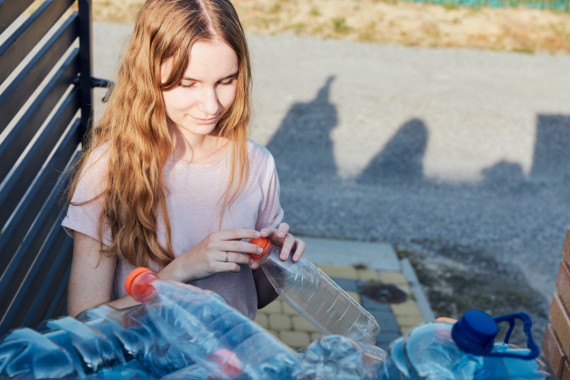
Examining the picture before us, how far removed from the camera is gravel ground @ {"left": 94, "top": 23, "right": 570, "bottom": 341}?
5605 mm

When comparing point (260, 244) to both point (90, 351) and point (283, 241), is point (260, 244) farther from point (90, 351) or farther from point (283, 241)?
point (90, 351)

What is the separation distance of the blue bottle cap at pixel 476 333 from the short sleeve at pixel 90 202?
48.4 inches

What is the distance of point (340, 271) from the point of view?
16.3 ft

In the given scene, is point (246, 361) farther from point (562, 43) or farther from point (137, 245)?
point (562, 43)

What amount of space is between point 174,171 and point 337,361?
1.13m

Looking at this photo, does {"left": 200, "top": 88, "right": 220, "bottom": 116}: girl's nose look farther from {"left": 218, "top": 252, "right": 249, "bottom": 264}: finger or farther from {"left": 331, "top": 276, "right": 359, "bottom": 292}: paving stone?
{"left": 331, "top": 276, "right": 359, "bottom": 292}: paving stone

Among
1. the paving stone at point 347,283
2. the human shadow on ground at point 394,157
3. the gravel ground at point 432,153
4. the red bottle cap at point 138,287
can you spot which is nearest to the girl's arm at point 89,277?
the red bottle cap at point 138,287

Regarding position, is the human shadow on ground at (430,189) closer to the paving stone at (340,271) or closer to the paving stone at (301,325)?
the paving stone at (340,271)

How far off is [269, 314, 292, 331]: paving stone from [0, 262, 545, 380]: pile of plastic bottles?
2.75 metres

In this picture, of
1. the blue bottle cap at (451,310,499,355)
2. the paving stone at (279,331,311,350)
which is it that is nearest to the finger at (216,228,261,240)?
the blue bottle cap at (451,310,499,355)

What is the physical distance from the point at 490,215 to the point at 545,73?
451 centimetres

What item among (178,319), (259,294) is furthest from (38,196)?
(178,319)

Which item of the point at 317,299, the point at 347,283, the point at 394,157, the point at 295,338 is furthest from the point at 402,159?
the point at 317,299

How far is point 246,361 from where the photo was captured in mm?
1392
